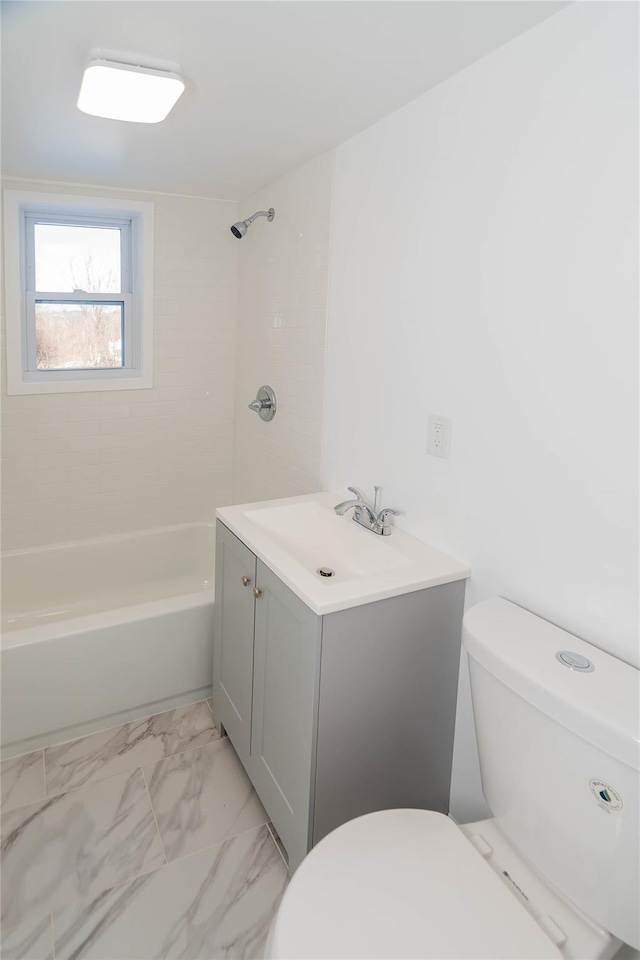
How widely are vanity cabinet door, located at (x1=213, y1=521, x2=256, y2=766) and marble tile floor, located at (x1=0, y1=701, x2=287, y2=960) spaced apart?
0.17 meters

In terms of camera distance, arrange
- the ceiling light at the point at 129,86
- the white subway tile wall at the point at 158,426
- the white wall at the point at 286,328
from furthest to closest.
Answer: the white subway tile wall at the point at 158,426 < the white wall at the point at 286,328 < the ceiling light at the point at 129,86

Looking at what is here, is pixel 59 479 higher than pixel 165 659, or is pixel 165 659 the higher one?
pixel 59 479

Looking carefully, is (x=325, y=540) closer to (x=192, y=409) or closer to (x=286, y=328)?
(x=286, y=328)

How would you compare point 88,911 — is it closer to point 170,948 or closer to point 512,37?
point 170,948

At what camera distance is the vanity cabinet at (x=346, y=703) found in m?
1.56

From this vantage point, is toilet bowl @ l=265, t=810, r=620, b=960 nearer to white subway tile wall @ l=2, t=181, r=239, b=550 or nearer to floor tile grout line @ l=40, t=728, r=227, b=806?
floor tile grout line @ l=40, t=728, r=227, b=806

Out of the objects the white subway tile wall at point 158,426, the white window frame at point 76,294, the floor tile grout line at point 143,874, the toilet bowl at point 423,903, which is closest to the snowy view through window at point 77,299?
the white window frame at point 76,294

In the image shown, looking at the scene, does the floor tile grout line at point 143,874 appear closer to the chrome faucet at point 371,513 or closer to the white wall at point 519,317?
the white wall at point 519,317

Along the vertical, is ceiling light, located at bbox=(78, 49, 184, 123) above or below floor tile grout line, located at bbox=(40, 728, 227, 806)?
above

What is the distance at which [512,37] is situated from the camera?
1.44m

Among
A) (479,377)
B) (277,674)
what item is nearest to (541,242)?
(479,377)

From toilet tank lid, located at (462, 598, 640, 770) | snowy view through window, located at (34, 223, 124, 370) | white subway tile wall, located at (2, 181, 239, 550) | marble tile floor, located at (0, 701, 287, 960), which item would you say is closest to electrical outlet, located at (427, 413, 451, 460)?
toilet tank lid, located at (462, 598, 640, 770)

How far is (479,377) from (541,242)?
1.19ft

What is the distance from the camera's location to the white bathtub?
7.16 feet
